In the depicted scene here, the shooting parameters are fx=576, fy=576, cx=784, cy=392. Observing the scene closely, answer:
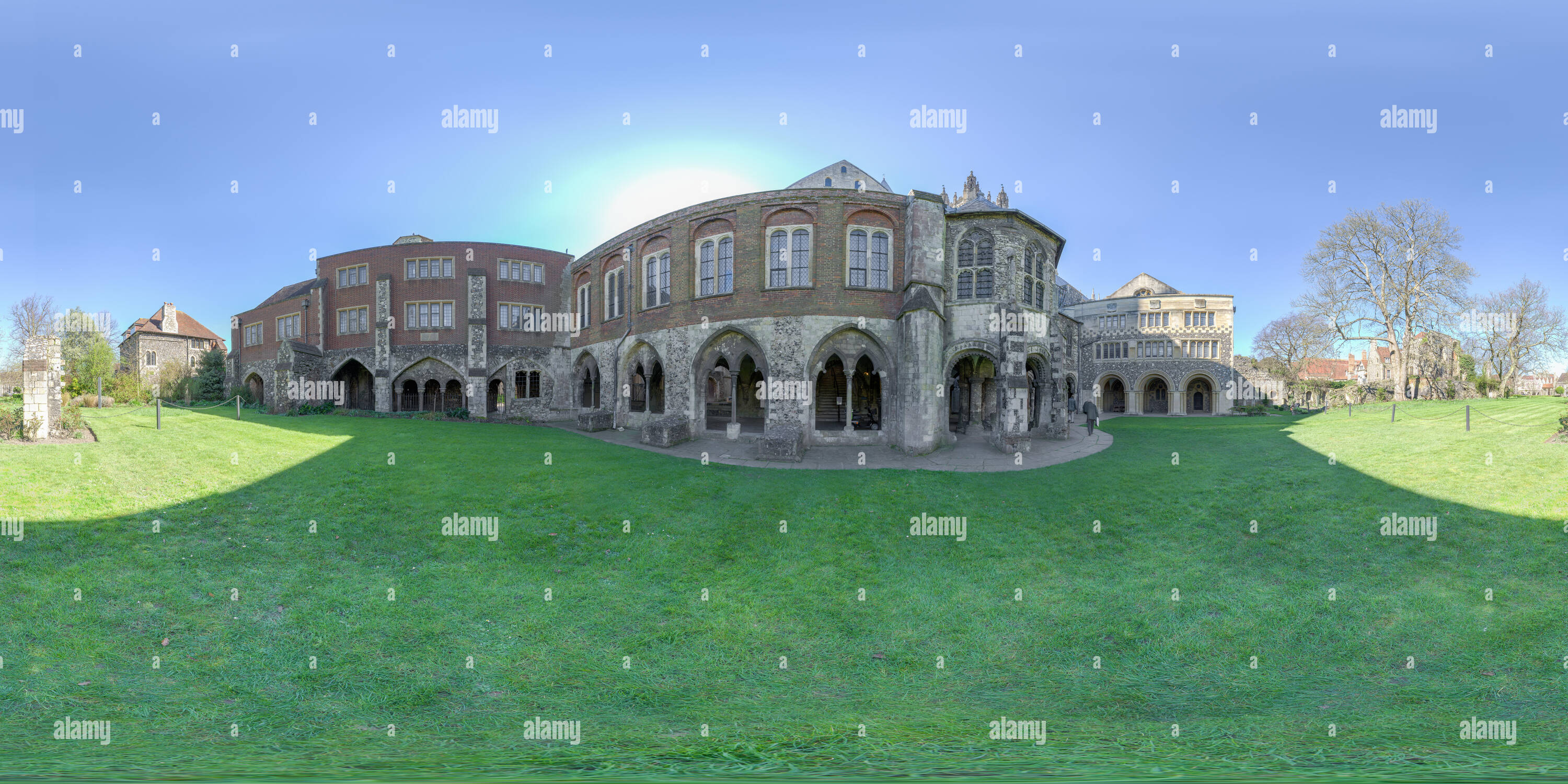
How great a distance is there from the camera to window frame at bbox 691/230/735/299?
2423cm

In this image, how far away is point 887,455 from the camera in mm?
21188

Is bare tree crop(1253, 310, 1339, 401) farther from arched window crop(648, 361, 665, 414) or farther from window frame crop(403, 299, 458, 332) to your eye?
window frame crop(403, 299, 458, 332)

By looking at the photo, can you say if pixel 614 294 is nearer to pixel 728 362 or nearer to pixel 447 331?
pixel 728 362

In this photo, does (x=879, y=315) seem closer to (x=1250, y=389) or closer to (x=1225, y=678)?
(x=1225, y=678)

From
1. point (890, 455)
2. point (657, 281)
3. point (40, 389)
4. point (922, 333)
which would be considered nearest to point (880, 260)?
point (922, 333)

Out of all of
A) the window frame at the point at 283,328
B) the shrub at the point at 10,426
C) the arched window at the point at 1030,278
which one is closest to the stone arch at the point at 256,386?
the window frame at the point at 283,328

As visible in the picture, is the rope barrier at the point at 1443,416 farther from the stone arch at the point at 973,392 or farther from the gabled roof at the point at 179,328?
the gabled roof at the point at 179,328

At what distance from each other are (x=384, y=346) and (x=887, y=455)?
1371 inches

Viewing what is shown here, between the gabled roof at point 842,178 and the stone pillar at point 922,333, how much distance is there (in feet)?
40.0

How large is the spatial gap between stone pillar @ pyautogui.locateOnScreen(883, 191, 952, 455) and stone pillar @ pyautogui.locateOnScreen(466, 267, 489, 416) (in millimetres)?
27273

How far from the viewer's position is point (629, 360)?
29453 millimetres

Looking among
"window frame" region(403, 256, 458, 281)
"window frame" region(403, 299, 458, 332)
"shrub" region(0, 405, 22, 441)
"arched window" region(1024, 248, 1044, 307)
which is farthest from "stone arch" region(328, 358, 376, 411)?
"arched window" region(1024, 248, 1044, 307)

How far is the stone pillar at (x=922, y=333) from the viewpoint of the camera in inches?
850

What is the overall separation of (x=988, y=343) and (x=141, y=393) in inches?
2271
